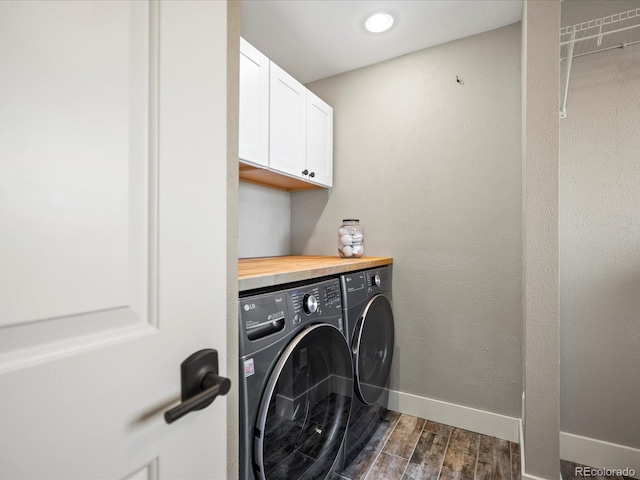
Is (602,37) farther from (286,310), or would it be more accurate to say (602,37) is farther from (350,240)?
(286,310)

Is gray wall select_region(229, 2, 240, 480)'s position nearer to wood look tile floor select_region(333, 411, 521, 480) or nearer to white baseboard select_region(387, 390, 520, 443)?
wood look tile floor select_region(333, 411, 521, 480)

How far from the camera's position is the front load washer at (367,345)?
1.57 meters

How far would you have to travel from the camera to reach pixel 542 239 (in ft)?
4.62

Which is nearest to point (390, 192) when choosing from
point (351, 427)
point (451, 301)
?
point (451, 301)

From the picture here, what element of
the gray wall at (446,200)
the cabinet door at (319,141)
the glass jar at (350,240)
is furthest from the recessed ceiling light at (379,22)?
the glass jar at (350,240)

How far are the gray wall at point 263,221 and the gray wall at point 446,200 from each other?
0.45 metres

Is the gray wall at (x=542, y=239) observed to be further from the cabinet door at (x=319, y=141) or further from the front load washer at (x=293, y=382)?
the cabinet door at (x=319, y=141)

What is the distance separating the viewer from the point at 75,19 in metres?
0.38

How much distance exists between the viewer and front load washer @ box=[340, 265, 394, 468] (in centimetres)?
157

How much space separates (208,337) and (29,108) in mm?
392

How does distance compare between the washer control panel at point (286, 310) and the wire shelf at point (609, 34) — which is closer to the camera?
the washer control panel at point (286, 310)

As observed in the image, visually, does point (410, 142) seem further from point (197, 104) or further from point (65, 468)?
point (65, 468)

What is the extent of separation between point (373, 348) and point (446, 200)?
40.6 inches

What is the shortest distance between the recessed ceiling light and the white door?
1.57 m
